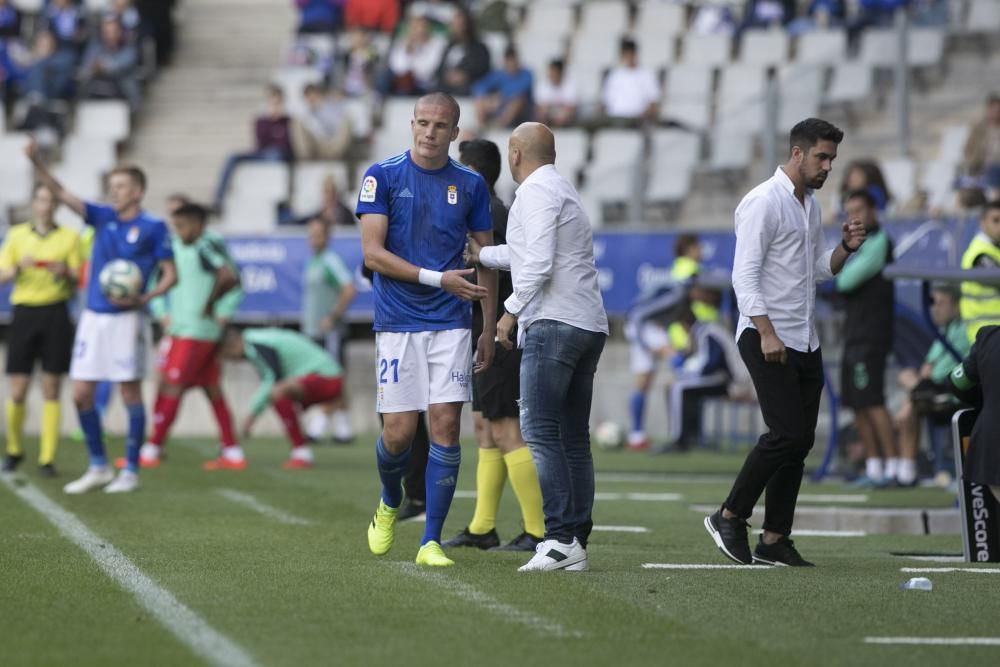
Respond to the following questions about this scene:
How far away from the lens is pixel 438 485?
869cm

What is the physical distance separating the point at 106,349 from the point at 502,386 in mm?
4277

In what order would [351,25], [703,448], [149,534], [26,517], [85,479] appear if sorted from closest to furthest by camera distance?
[149,534] < [26,517] < [85,479] < [703,448] < [351,25]

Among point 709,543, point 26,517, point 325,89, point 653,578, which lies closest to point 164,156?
point 325,89

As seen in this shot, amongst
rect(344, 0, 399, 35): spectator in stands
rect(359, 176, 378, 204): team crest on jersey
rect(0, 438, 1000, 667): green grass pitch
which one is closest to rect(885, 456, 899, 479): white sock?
rect(0, 438, 1000, 667): green grass pitch

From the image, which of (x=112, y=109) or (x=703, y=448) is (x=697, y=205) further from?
(x=112, y=109)

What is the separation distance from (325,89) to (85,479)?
38.2ft

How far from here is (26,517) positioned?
10.9 metres

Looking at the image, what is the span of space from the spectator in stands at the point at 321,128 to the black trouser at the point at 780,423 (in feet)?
50.2

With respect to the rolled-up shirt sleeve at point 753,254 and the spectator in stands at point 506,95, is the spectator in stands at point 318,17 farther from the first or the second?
the rolled-up shirt sleeve at point 753,254

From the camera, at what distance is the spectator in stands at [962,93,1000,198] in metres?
19.0

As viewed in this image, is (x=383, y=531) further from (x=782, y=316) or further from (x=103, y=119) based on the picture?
(x=103, y=119)

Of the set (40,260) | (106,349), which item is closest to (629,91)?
(40,260)

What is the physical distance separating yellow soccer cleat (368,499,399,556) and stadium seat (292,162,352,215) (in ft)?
46.5

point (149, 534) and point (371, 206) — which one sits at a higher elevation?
point (371, 206)
